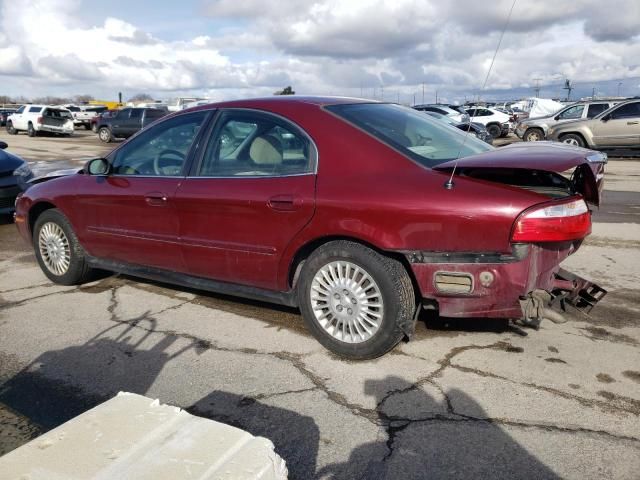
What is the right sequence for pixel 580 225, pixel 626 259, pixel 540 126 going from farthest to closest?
1. pixel 540 126
2. pixel 626 259
3. pixel 580 225

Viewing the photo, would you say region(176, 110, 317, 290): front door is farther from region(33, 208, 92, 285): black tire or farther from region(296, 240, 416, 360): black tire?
region(33, 208, 92, 285): black tire

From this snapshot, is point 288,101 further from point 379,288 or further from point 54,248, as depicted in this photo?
point 54,248

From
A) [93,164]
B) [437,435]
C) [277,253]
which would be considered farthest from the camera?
[93,164]

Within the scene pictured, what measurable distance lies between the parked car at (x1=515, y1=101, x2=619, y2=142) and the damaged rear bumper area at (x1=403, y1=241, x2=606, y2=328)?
51.0ft

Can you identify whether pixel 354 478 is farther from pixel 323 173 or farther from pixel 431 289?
pixel 323 173

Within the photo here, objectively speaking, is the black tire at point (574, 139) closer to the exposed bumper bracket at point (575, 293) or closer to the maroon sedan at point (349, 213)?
the maroon sedan at point (349, 213)

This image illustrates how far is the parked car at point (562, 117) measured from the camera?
18422 mm


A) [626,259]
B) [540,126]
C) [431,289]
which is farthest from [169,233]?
[540,126]

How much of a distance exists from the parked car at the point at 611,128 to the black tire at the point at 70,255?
15.3 metres

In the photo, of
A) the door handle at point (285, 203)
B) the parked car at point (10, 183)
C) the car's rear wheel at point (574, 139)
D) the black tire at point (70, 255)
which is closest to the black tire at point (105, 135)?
the parked car at point (10, 183)

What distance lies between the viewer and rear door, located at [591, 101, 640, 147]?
16.2 meters

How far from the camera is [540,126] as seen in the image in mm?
19766

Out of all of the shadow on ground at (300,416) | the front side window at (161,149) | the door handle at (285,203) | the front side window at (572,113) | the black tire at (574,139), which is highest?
the front side window at (572,113)

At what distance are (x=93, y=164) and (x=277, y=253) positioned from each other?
2063 mm
